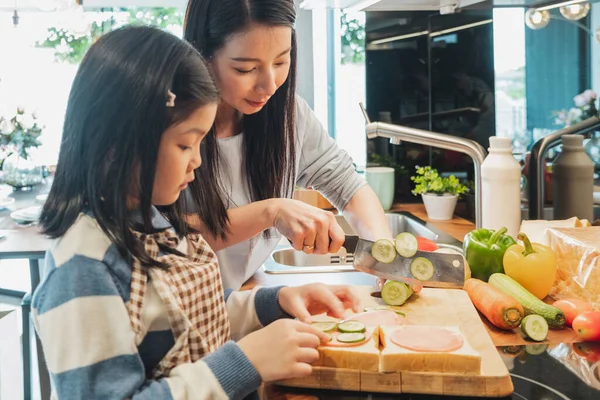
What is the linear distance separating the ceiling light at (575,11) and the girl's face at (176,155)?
1501mm

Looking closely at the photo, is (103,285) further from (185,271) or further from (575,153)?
(575,153)

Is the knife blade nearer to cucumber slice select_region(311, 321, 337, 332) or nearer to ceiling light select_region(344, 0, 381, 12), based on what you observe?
cucumber slice select_region(311, 321, 337, 332)

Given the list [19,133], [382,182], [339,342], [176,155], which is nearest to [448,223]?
[382,182]

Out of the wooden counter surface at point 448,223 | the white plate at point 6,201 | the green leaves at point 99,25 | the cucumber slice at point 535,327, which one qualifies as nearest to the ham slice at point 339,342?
the cucumber slice at point 535,327

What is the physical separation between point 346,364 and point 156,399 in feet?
1.13

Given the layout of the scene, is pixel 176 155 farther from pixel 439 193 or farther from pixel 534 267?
pixel 439 193

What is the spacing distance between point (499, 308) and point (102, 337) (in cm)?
81

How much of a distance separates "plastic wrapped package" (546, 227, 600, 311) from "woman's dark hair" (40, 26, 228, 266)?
945 millimetres

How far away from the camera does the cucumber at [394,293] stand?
1.42m

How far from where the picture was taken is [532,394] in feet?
3.65

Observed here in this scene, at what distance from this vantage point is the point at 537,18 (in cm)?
230

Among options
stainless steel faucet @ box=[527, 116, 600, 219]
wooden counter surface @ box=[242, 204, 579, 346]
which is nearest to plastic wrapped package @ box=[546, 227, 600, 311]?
wooden counter surface @ box=[242, 204, 579, 346]

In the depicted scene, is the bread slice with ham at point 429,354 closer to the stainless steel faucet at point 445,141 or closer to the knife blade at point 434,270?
the knife blade at point 434,270

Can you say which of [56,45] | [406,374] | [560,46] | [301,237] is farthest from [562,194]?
[56,45]
